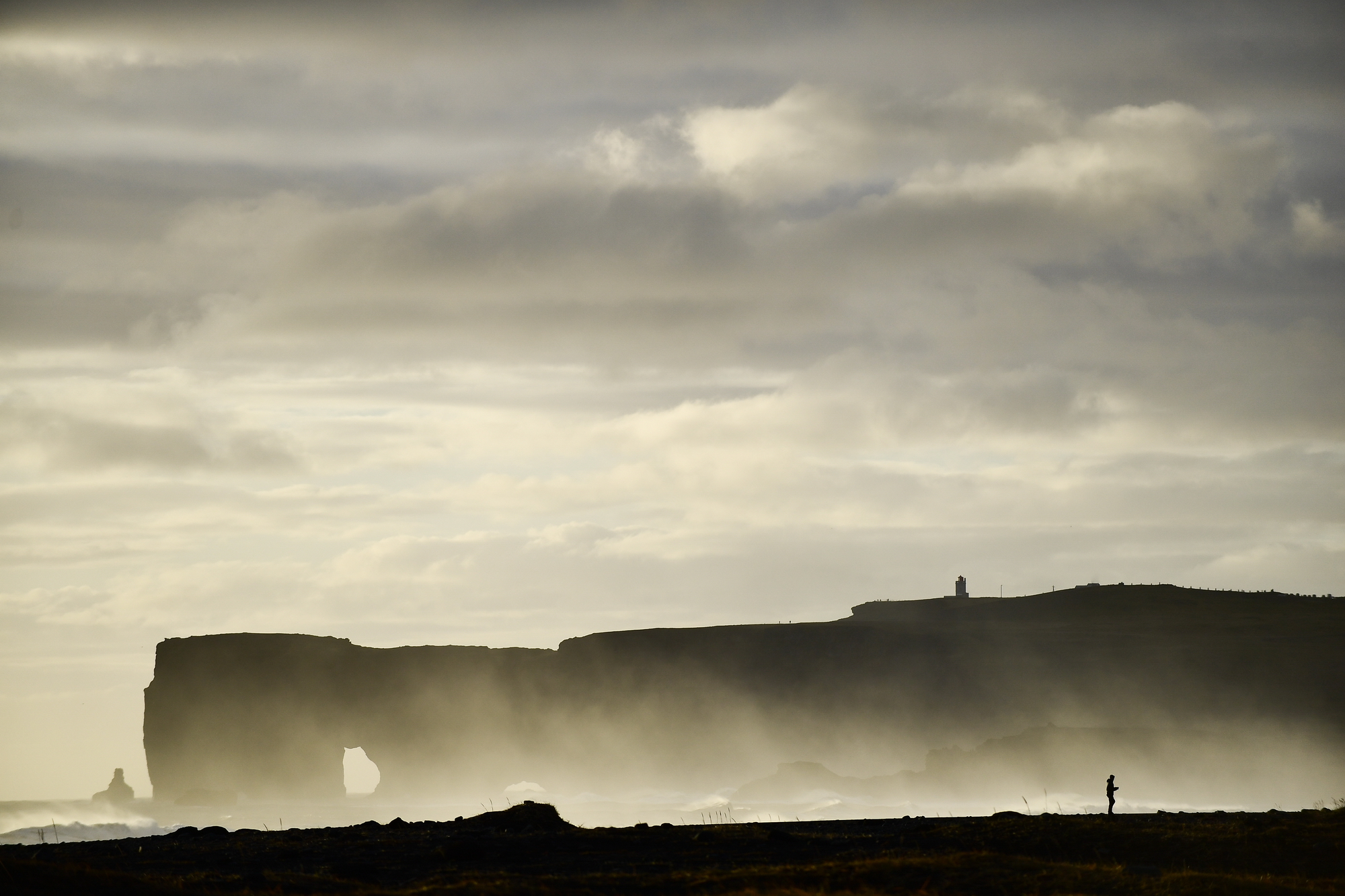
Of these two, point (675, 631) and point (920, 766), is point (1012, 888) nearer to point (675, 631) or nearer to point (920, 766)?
point (920, 766)

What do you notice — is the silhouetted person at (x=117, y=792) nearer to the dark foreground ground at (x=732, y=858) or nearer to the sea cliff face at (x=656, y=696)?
the sea cliff face at (x=656, y=696)

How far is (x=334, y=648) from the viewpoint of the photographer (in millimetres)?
108938

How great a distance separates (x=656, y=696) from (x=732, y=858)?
74.4m

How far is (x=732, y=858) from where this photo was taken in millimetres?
31125

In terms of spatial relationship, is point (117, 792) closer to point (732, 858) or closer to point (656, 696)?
point (656, 696)

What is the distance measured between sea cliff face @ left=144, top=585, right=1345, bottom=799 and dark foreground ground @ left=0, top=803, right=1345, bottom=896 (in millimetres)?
60827

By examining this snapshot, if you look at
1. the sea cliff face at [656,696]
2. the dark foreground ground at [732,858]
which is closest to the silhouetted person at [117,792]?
the sea cliff face at [656,696]

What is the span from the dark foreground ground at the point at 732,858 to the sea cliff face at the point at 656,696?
60.8 metres

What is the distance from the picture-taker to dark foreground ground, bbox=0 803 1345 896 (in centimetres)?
2531

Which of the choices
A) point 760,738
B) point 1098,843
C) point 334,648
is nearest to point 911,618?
point 760,738

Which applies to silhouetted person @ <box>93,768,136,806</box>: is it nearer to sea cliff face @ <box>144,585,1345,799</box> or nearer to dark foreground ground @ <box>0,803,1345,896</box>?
sea cliff face @ <box>144,585,1345,799</box>

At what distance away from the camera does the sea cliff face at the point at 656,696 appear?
329 feet

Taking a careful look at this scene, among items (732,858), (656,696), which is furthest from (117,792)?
(732,858)

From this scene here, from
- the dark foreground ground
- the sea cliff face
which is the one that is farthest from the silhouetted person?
the dark foreground ground
